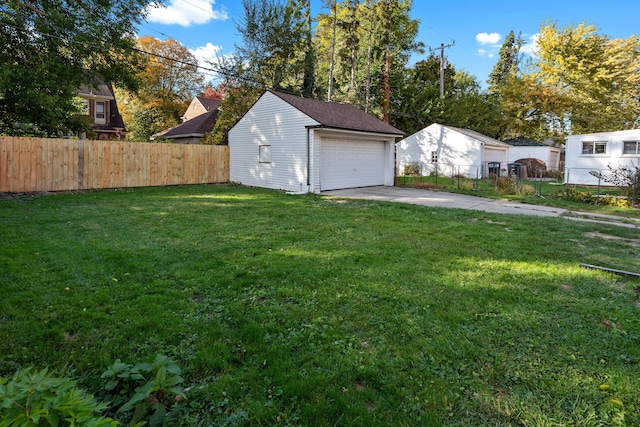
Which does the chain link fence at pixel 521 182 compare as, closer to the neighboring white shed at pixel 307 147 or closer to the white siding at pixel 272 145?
the neighboring white shed at pixel 307 147

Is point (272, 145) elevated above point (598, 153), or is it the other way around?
point (598, 153)

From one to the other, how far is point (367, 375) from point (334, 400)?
1.10 ft

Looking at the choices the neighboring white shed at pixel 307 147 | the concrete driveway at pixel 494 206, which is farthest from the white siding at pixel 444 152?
the concrete driveway at pixel 494 206

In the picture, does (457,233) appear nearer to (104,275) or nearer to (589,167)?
(104,275)

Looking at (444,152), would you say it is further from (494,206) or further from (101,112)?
→ (101,112)

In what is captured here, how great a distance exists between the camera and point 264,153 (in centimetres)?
1555

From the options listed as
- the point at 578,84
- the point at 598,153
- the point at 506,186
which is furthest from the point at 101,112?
the point at 578,84

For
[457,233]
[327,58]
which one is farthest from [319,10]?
[457,233]

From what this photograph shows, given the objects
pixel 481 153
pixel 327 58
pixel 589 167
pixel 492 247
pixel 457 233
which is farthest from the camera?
pixel 327 58

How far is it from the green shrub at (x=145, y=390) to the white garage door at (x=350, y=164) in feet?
40.5

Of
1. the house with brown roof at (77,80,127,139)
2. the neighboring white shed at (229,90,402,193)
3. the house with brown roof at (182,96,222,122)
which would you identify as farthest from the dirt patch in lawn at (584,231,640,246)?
the house with brown roof at (182,96,222,122)

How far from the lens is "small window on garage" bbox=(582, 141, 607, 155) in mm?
19203

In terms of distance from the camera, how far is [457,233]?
6.78 metres

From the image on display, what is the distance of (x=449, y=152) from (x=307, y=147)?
14.4 metres
